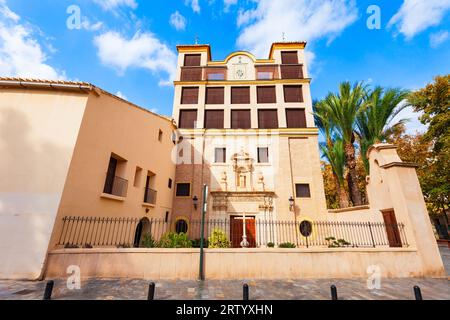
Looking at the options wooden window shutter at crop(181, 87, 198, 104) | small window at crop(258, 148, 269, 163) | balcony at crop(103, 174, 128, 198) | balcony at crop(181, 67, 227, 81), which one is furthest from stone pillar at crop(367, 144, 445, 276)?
balcony at crop(181, 67, 227, 81)

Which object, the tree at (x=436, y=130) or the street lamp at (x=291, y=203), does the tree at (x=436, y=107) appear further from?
the street lamp at (x=291, y=203)

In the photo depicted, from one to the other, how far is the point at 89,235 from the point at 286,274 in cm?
807

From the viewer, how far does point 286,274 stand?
690 centimetres

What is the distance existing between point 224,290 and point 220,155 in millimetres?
13001

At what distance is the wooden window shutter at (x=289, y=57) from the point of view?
21.0m

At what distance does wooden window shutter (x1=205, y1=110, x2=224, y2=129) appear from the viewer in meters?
19.0

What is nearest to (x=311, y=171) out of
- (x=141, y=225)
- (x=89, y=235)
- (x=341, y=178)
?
(x=341, y=178)

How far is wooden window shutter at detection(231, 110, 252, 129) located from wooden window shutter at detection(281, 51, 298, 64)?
25.6ft

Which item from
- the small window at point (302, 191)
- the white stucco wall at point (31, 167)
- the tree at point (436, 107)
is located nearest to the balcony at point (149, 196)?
the white stucco wall at point (31, 167)

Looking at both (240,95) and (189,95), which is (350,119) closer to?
(240,95)

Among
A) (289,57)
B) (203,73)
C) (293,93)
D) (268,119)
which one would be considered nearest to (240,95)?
(268,119)

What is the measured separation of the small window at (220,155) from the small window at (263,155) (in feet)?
10.7

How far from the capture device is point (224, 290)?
564 cm
